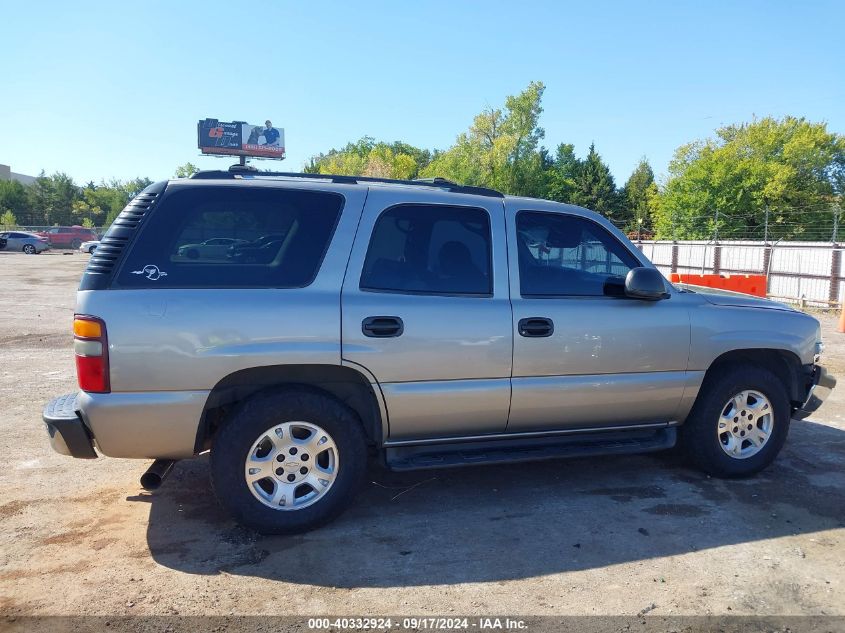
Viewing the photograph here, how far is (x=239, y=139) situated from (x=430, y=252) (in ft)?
223

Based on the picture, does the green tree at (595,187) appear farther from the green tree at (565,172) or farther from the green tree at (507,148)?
the green tree at (507,148)

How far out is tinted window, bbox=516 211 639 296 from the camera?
161 inches

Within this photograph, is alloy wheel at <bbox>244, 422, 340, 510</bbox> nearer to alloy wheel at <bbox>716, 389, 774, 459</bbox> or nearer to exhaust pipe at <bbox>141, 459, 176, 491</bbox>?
exhaust pipe at <bbox>141, 459, 176, 491</bbox>

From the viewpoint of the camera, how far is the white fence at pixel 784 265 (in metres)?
16.2

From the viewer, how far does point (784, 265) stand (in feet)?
58.7

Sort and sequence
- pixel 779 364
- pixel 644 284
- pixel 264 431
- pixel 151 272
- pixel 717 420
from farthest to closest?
pixel 779 364, pixel 717 420, pixel 644 284, pixel 264 431, pixel 151 272

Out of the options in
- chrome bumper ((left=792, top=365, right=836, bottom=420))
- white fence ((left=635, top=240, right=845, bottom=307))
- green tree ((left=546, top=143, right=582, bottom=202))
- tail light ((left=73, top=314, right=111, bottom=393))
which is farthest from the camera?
green tree ((left=546, top=143, right=582, bottom=202))

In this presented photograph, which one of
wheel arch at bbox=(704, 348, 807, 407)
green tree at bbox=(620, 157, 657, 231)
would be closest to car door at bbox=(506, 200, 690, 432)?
wheel arch at bbox=(704, 348, 807, 407)

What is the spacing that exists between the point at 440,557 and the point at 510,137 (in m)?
39.3

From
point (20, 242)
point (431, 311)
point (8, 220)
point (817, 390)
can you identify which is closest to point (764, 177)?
point (817, 390)

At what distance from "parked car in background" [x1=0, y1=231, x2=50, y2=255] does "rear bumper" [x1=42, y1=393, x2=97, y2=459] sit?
4685 cm

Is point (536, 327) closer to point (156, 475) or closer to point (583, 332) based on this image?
point (583, 332)

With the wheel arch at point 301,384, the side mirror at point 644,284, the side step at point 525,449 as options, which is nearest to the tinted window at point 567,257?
Result: the side mirror at point 644,284

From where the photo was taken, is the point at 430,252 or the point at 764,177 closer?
the point at 430,252
